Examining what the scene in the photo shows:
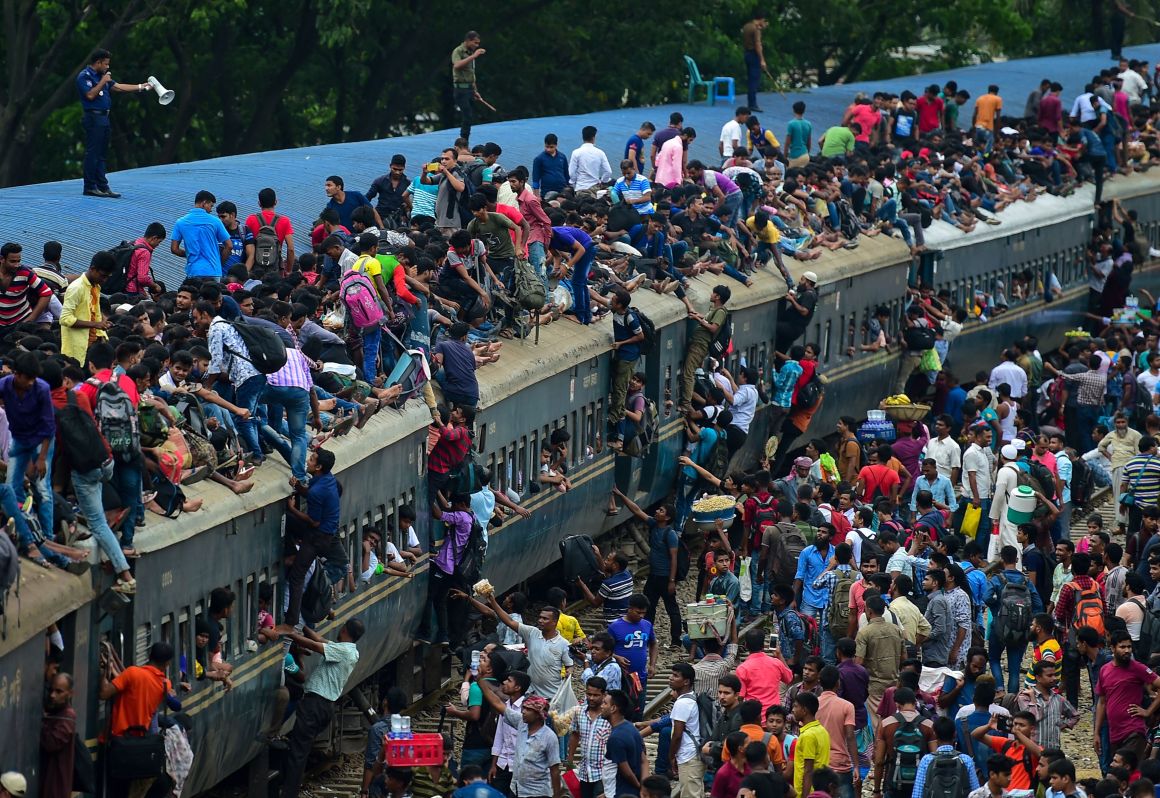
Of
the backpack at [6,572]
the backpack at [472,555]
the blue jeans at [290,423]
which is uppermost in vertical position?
the backpack at [6,572]

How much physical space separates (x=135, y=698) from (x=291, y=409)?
331 cm

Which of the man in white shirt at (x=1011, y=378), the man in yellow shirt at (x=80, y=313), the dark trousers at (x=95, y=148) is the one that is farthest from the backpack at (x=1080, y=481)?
the man in yellow shirt at (x=80, y=313)

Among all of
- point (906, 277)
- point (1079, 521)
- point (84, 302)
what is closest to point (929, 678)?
point (84, 302)

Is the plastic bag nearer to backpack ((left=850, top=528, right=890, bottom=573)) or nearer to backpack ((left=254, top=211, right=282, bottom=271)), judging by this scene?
backpack ((left=850, top=528, right=890, bottom=573))

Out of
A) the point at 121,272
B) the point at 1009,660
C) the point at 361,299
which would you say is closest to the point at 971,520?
the point at 1009,660

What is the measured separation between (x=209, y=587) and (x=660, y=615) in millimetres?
9178

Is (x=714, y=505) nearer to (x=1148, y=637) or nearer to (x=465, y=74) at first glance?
(x=1148, y=637)

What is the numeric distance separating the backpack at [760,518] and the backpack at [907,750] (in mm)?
5758

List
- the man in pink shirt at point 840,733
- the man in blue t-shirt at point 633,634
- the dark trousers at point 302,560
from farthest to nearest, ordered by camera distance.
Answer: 1. the man in blue t-shirt at point 633,634
2. the dark trousers at point 302,560
3. the man in pink shirt at point 840,733

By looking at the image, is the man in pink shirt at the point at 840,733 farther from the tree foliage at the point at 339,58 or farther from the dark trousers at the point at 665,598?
the tree foliage at the point at 339,58

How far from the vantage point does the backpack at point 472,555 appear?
66.9 ft

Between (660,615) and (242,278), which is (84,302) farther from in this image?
(660,615)

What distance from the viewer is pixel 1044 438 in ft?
80.4

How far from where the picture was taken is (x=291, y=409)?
670 inches
